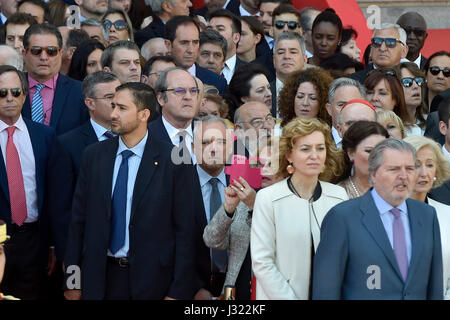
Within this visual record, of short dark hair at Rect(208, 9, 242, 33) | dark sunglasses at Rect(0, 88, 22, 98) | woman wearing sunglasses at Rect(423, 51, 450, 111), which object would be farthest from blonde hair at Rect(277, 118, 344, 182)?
short dark hair at Rect(208, 9, 242, 33)

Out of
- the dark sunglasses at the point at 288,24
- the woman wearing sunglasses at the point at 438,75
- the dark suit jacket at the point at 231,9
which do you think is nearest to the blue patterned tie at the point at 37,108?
the dark sunglasses at the point at 288,24

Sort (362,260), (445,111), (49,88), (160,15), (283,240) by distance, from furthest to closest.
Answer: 1. (160,15)
2. (49,88)
3. (445,111)
4. (283,240)
5. (362,260)

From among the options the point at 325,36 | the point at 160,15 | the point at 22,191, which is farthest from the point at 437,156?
the point at 160,15

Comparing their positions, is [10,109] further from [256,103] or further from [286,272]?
[286,272]

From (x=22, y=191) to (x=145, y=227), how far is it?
4.47 feet

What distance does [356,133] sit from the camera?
24.9 feet

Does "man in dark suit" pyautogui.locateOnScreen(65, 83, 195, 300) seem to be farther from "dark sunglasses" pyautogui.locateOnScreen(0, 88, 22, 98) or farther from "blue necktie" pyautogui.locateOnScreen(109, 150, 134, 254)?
"dark sunglasses" pyautogui.locateOnScreen(0, 88, 22, 98)

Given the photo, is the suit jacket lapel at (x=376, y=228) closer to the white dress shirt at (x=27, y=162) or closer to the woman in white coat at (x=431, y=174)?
the woman in white coat at (x=431, y=174)

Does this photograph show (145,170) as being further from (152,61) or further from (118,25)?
(118,25)

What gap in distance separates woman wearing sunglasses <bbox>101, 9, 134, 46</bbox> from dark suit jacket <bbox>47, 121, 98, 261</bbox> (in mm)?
3463

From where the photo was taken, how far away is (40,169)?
862 centimetres

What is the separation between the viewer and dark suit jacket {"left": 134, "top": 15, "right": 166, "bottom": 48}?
40.6ft

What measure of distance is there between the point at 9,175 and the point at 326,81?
2.88 meters

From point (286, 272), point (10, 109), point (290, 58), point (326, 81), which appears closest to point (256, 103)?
point (326, 81)
